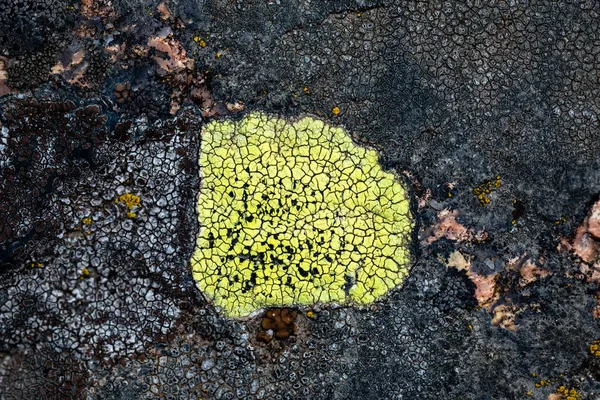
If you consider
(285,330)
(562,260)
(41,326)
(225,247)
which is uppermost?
(562,260)

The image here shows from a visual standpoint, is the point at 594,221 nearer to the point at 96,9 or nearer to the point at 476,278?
the point at 476,278

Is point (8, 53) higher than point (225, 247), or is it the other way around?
point (8, 53)

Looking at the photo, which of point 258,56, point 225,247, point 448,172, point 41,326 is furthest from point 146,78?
point 448,172

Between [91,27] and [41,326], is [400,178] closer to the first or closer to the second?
[91,27]

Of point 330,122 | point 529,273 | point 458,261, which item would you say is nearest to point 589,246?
point 529,273

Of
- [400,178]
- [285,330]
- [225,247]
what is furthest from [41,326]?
[400,178]

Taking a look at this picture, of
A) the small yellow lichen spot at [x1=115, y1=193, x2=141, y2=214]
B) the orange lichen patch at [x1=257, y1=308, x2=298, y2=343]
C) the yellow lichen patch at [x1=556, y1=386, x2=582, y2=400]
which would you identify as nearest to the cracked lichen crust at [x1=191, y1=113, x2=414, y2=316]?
the orange lichen patch at [x1=257, y1=308, x2=298, y2=343]

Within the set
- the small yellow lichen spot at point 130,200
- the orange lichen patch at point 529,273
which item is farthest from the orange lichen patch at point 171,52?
the orange lichen patch at point 529,273
